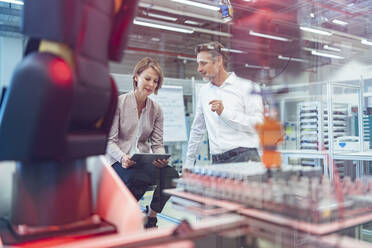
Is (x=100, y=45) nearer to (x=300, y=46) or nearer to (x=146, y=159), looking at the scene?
(x=146, y=159)

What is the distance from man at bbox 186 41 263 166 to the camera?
159 centimetres

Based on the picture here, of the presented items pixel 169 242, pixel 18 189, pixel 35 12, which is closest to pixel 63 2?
pixel 35 12

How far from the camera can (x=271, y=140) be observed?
997 millimetres

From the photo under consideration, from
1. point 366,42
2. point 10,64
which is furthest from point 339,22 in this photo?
point 10,64

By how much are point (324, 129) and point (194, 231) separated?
3717mm

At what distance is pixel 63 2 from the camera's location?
2.38 ft

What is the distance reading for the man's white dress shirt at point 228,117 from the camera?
1.35 m

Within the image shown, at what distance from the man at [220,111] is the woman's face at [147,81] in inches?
12.6

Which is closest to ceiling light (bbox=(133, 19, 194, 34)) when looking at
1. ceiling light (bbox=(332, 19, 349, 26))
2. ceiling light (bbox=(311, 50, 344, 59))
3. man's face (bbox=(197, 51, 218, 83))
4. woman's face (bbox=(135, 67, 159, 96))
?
ceiling light (bbox=(332, 19, 349, 26))

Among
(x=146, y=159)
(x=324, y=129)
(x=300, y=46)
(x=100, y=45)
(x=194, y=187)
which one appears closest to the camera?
(x=100, y=45)

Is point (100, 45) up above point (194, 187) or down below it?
above

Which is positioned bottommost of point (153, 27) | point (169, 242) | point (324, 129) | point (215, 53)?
point (169, 242)

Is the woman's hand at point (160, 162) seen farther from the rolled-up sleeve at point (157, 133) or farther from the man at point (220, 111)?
the rolled-up sleeve at point (157, 133)

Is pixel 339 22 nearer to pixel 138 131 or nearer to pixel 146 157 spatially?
pixel 138 131
